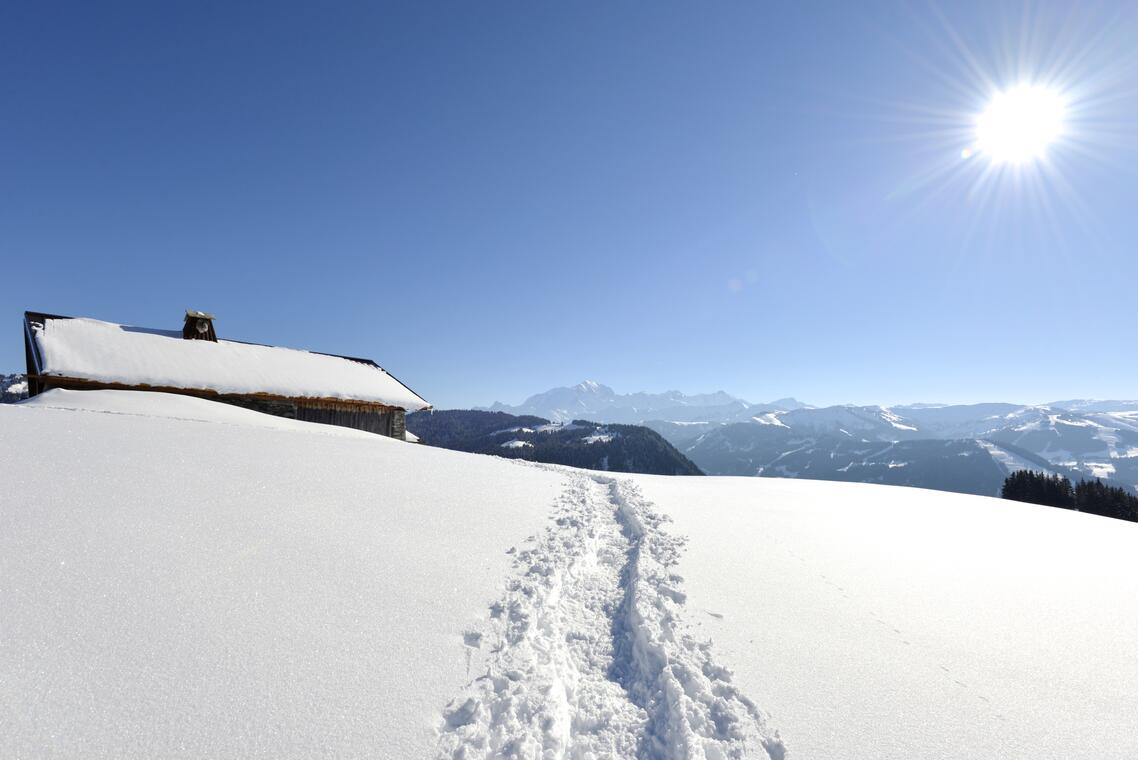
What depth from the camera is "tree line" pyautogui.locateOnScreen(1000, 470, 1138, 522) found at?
162 feet

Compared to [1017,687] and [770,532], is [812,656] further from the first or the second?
[770,532]

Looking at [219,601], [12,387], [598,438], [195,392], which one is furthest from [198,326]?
[12,387]

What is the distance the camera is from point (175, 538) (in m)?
5.00

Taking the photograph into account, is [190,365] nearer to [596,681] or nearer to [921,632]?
[596,681]

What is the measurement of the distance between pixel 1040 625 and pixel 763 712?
4.76 meters

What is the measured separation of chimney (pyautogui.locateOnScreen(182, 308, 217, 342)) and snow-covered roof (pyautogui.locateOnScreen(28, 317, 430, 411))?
0.47 m

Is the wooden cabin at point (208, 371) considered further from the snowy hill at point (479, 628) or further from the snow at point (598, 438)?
the snow at point (598, 438)

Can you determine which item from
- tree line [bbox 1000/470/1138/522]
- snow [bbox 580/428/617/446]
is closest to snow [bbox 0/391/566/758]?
tree line [bbox 1000/470/1138/522]

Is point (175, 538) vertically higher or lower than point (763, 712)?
higher

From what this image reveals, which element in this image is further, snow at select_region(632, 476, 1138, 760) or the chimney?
the chimney

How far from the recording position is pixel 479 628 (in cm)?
470

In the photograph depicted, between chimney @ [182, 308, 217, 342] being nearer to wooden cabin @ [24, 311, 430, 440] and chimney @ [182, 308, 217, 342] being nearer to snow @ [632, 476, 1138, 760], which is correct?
wooden cabin @ [24, 311, 430, 440]

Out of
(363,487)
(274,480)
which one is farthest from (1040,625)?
(274,480)

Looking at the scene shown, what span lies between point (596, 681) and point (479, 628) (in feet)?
4.50
